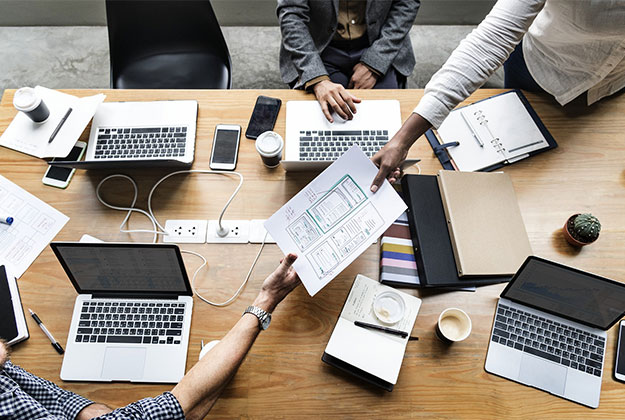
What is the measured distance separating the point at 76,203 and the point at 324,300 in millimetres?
791

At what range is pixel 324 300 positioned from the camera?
1136mm

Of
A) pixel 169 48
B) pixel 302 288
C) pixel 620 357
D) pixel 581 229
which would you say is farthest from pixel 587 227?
pixel 169 48

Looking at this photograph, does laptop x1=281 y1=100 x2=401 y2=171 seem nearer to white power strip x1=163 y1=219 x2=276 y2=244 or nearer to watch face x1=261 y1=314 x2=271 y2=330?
white power strip x1=163 y1=219 x2=276 y2=244

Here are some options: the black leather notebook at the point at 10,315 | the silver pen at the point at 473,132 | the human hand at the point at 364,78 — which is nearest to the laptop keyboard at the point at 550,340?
the silver pen at the point at 473,132

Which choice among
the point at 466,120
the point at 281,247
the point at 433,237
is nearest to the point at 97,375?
the point at 281,247

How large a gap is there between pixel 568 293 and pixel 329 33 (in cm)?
123

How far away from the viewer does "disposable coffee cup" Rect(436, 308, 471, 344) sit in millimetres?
1067

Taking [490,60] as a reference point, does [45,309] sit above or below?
below

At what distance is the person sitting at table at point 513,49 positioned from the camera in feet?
3.66

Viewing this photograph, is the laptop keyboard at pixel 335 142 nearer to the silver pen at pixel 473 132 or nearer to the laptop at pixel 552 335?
the silver pen at pixel 473 132

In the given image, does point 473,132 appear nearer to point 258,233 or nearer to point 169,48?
point 258,233

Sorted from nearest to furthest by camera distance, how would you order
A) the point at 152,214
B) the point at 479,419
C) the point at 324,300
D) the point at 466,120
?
the point at 479,419 < the point at 324,300 < the point at 152,214 < the point at 466,120

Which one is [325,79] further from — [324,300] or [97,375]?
[97,375]

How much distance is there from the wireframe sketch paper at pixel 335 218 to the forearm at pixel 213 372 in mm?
206
